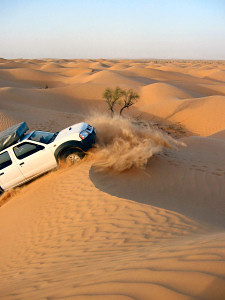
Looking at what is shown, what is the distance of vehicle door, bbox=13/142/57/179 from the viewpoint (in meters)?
6.95

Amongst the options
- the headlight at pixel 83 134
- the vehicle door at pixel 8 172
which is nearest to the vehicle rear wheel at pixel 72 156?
the headlight at pixel 83 134

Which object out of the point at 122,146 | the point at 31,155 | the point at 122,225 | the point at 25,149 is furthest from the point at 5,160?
the point at 122,225

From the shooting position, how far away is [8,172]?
6.99 m

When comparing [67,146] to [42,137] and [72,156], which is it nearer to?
[72,156]

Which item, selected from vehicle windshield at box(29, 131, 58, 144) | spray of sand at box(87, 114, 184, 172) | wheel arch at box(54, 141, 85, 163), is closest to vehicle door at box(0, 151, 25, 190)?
vehicle windshield at box(29, 131, 58, 144)

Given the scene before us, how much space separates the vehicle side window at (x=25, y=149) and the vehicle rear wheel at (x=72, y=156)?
71cm

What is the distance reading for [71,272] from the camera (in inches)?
115

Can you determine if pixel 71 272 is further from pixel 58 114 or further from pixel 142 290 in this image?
pixel 58 114

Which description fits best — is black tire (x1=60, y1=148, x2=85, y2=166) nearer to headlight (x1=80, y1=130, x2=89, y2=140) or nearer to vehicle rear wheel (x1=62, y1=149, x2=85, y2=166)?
vehicle rear wheel (x1=62, y1=149, x2=85, y2=166)

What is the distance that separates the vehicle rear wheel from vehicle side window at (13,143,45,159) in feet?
2.33

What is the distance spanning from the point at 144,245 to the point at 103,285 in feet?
4.46

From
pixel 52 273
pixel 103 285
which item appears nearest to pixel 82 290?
pixel 103 285

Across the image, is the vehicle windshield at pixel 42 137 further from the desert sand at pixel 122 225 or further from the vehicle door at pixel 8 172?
the desert sand at pixel 122 225

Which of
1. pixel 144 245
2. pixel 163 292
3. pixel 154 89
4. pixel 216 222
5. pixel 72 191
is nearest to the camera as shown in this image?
pixel 163 292
